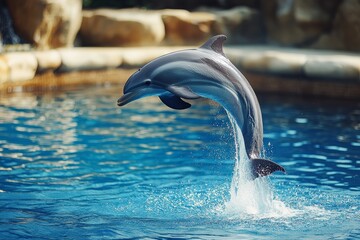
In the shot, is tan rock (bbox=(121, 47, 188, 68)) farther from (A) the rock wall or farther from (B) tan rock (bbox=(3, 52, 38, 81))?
(B) tan rock (bbox=(3, 52, 38, 81))

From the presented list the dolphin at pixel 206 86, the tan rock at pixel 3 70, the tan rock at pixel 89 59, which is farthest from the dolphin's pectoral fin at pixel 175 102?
the tan rock at pixel 89 59

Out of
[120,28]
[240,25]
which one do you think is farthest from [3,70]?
[240,25]

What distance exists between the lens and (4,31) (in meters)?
12.1

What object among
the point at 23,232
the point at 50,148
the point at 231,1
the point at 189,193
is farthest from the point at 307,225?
the point at 231,1

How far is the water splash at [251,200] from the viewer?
5602mm

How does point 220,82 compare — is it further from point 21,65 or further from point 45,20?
point 45,20

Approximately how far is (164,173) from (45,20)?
5.64 metres

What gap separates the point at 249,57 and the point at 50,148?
15.3 ft

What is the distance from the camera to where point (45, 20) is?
11.9 metres

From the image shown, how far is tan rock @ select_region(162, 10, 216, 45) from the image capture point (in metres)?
13.2

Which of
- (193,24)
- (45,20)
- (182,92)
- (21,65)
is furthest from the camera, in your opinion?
(193,24)

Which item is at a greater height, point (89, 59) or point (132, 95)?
point (89, 59)

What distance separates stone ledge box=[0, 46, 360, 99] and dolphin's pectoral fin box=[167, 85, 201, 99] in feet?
19.2

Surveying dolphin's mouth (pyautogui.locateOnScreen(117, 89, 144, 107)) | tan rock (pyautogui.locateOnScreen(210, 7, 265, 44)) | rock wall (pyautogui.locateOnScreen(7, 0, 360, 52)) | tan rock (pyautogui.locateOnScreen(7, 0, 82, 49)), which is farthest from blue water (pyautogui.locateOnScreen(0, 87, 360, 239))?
tan rock (pyautogui.locateOnScreen(210, 7, 265, 44))
